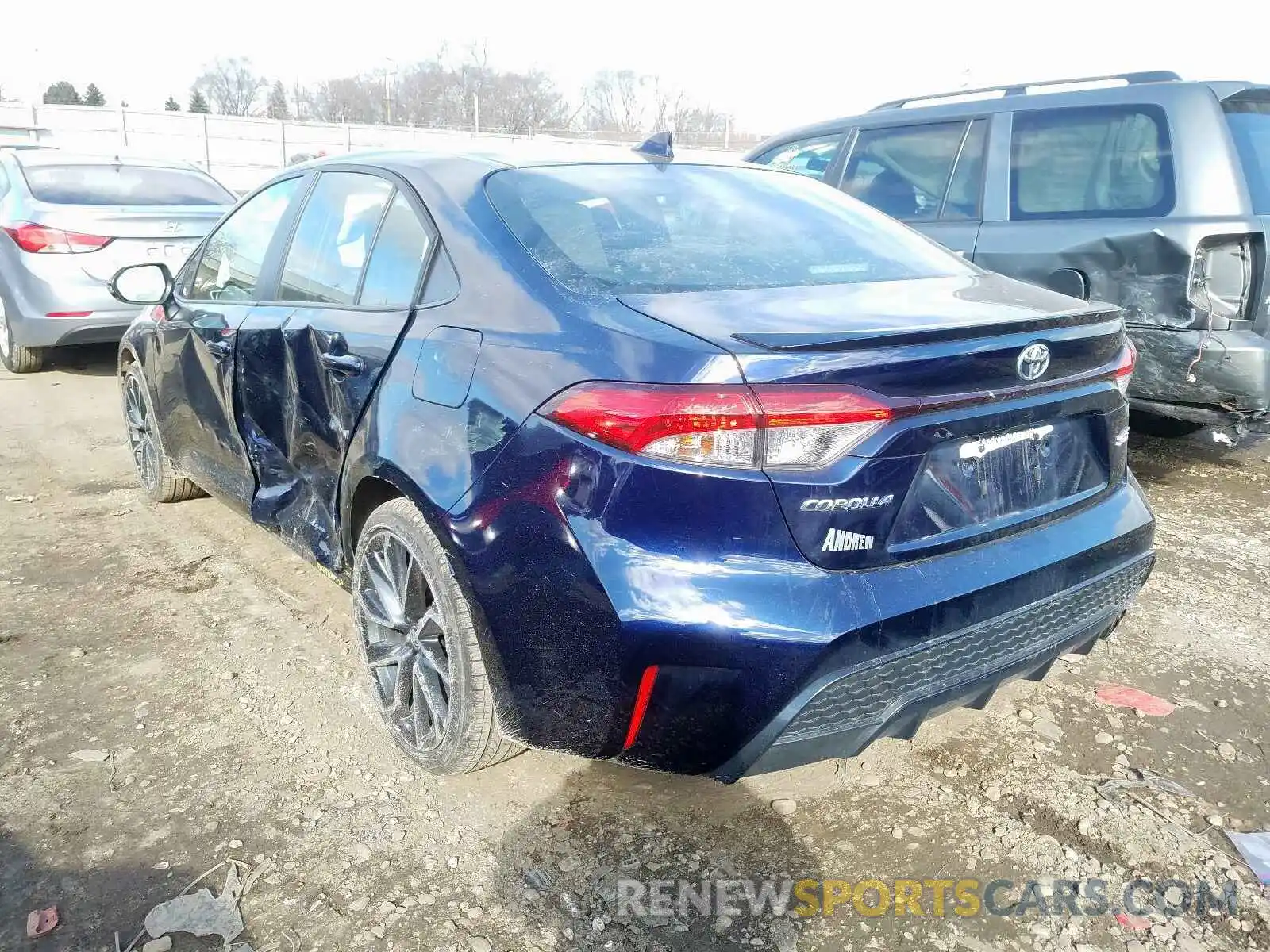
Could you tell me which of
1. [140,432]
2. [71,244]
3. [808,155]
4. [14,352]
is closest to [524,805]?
[140,432]

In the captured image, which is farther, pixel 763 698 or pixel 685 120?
pixel 685 120

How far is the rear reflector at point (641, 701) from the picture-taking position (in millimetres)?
1860

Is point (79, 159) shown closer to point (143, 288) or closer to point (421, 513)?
point (143, 288)

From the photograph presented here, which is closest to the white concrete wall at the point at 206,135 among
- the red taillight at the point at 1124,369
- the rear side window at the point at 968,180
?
the rear side window at the point at 968,180

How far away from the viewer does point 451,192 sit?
2512 millimetres

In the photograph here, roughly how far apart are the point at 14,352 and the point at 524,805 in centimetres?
641

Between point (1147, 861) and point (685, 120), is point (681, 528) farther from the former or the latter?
point (685, 120)

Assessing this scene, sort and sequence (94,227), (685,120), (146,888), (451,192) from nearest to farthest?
(146,888) < (451,192) < (94,227) < (685,120)

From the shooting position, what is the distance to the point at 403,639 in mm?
2600

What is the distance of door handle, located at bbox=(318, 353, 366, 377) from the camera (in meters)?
2.56

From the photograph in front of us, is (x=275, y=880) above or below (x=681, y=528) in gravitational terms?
below

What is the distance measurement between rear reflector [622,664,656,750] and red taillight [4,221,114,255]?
6.11 metres

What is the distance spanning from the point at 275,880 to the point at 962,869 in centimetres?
152

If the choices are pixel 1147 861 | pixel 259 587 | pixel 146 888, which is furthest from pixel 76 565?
pixel 1147 861
